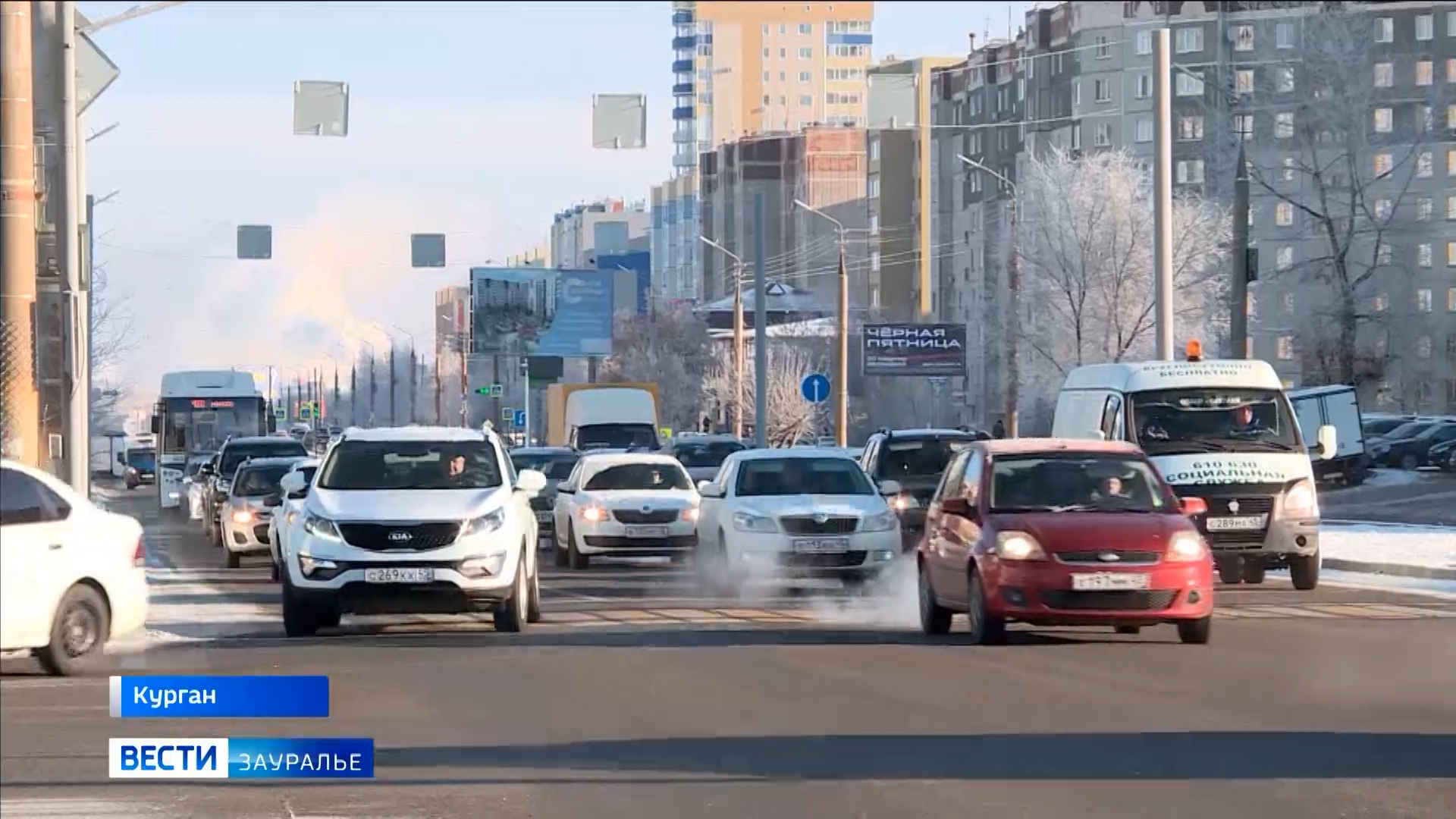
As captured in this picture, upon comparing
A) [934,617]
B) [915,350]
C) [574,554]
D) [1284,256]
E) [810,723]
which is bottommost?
[574,554]

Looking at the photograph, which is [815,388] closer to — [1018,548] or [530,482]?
[530,482]

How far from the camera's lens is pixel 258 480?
35344mm

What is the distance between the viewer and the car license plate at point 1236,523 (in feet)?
80.6

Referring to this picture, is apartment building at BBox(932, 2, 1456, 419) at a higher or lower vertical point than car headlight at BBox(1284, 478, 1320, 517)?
higher

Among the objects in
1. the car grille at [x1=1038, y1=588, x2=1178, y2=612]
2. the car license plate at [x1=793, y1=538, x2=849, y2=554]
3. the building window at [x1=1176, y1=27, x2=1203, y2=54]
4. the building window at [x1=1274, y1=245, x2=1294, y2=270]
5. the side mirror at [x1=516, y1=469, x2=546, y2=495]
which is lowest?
the car license plate at [x1=793, y1=538, x2=849, y2=554]

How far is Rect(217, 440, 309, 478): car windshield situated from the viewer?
136 ft

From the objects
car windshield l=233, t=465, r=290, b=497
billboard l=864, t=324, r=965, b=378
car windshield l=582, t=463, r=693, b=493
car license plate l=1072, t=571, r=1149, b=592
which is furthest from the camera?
billboard l=864, t=324, r=965, b=378

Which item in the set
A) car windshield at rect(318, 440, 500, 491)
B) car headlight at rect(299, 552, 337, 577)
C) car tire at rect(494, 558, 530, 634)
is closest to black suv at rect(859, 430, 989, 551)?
car tire at rect(494, 558, 530, 634)

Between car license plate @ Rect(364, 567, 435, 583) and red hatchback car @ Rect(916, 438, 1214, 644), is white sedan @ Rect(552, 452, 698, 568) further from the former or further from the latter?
car license plate @ Rect(364, 567, 435, 583)

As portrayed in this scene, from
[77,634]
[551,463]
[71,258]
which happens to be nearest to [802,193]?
[551,463]

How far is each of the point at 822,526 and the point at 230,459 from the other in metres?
19.6

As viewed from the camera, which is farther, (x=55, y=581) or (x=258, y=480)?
(x=258, y=480)

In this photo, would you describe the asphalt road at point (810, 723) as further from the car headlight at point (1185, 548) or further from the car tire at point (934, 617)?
the car headlight at point (1185, 548)

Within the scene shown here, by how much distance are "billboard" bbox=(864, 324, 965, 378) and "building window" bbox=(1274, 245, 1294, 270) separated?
30470 mm
